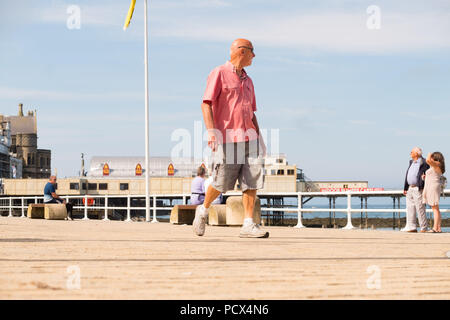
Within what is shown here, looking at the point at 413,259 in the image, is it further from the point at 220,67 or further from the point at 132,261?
the point at 220,67

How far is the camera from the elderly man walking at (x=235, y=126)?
6.37 m

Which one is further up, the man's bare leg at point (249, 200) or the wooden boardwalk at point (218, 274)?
the man's bare leg at point (249, 200)

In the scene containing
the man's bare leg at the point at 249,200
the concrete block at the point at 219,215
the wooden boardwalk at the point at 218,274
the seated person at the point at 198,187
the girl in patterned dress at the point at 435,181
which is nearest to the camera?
the wooden boardwalk at the point at 218,274

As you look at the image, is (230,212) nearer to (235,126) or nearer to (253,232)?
(253,232)

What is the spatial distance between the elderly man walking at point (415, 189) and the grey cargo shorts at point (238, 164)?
523cm

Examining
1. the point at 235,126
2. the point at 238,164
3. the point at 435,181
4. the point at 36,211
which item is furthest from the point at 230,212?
the point at 36,211

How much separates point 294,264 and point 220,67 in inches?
127

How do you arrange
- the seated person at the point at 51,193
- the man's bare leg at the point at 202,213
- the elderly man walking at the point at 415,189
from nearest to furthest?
the man's bare leg at the point at 202,213, the elderly man walking at the point at 415,189, the seated person at the point at 51,193

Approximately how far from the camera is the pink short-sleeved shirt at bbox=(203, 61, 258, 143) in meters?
6.36

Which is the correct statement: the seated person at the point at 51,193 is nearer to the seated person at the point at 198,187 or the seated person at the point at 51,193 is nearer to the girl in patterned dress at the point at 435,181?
the seated person at the point at 198,187

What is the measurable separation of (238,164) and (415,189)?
17.8ft

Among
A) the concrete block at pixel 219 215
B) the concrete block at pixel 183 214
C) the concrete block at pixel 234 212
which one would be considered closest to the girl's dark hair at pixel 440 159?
the concrete block at pixel 234 212
